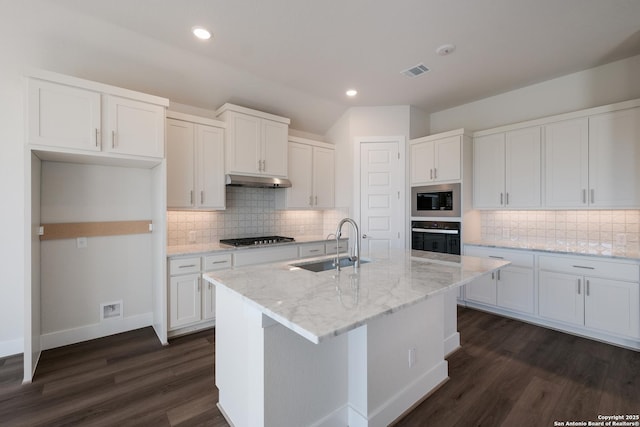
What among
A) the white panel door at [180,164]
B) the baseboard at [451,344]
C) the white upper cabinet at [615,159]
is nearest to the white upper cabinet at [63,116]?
the white panel door at [180,164]

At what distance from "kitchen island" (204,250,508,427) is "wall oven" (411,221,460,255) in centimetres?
177

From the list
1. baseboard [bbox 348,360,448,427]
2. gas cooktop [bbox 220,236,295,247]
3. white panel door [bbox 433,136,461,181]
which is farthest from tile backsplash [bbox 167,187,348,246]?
baseboard [bbox 348,360,448,427]

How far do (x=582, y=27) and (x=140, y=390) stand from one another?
462cm

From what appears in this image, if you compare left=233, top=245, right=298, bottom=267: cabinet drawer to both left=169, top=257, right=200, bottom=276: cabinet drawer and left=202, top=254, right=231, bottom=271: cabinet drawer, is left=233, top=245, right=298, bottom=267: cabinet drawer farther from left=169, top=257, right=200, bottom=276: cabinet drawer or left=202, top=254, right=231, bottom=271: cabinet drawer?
left=169, top=257, right=200, bottom=276: cabinet drawer

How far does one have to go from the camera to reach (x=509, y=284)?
136 inches

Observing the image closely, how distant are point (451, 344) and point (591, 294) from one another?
1.58 m

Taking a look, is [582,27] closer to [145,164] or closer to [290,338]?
[290,338]

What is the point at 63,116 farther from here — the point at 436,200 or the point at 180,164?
the point at 436,200

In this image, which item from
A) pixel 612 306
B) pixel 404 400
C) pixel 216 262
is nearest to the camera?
pixel 404 400

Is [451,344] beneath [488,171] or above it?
beneath

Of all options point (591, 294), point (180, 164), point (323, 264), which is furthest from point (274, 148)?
point (591, 294)

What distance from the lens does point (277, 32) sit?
2619 millimetres

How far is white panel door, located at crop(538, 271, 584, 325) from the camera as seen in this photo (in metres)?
2.97

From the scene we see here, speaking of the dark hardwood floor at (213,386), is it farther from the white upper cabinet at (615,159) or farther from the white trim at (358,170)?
the white trim at (358,170)
